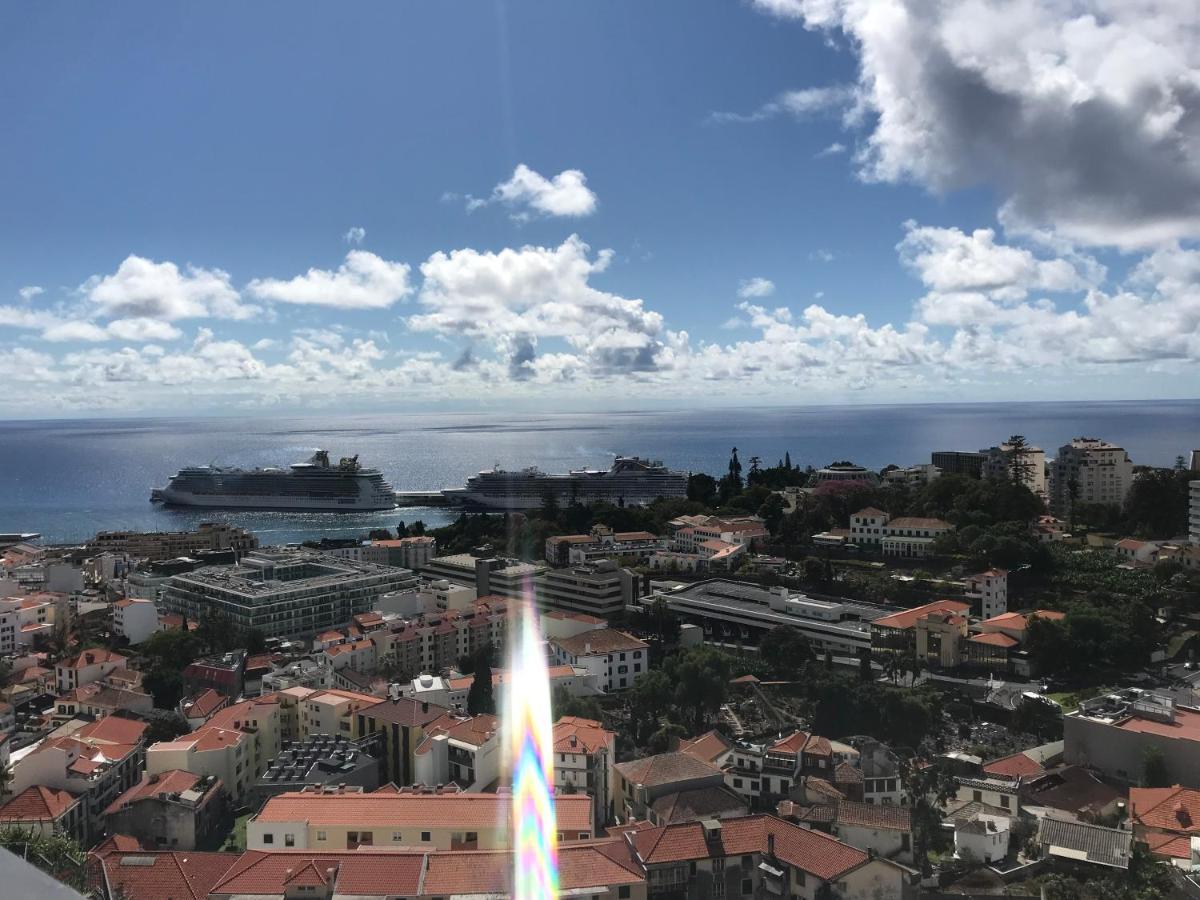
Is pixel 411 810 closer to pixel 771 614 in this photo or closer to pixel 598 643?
pixel 598 643

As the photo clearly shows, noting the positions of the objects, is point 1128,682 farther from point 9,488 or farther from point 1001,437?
point 1001,437

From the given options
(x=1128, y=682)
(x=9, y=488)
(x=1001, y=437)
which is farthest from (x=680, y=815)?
(x=1001, y=437)

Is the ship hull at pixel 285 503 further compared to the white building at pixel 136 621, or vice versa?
the ship hull at pixel 285 503

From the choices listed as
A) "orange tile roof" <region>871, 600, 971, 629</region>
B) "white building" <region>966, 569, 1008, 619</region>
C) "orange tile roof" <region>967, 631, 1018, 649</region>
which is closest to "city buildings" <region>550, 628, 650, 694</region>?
"orange tile roof" <region>871, 600, 971, 629</region>

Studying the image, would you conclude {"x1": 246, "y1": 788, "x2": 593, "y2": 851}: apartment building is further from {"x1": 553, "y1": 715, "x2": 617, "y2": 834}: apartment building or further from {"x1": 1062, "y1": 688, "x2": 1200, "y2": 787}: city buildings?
{"x1": 1062, "y1": 688, "x2": 1200, "y2": 787}: city buildings

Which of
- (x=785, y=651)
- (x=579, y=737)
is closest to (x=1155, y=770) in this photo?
(x=785, y=651)

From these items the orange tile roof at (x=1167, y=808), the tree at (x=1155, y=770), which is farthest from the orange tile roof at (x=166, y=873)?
the tree at (x=1155, y=770)

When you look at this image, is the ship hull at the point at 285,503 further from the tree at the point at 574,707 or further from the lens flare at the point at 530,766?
the tree at the point at 574,707
